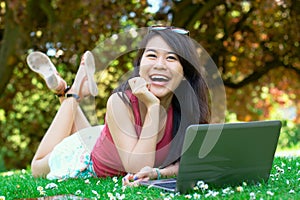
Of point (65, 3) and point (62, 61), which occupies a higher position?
point (65, 3)

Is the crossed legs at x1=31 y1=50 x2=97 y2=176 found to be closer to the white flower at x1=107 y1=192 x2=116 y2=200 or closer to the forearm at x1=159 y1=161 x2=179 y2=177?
the forearm at x1=159 y1=161 x2=179 y2=177

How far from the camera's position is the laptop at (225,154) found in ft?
8.23

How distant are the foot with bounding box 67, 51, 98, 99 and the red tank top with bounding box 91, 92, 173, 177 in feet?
2.13

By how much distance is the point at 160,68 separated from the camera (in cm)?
308

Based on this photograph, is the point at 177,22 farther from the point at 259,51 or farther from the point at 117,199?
the point at 117,199

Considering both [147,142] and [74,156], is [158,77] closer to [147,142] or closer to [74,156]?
[147,142]

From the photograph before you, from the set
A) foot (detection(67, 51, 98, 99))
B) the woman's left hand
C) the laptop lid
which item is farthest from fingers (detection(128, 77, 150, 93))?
foot (detection(67, 51, 98, 99))

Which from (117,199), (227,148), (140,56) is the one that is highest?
(140,56)

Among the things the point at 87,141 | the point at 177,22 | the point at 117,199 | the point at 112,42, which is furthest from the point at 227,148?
the point at 177,22

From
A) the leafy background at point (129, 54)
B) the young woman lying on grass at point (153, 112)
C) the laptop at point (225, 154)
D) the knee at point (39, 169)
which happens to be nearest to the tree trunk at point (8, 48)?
the leafy background at point (129, 54)

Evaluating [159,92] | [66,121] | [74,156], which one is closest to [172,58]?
[159,92]

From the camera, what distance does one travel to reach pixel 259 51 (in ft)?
25.2

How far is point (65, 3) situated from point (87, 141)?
339 centimetres

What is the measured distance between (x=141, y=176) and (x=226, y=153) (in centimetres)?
54
